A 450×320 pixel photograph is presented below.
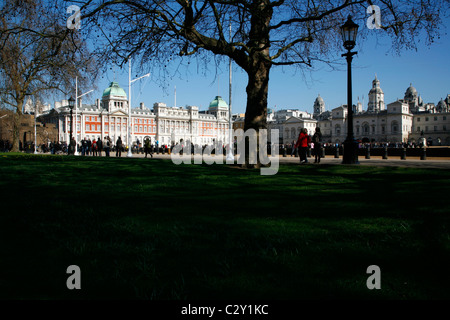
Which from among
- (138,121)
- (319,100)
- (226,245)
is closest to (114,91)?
(138,121)

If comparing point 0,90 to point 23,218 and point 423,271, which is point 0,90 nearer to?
point 23,218

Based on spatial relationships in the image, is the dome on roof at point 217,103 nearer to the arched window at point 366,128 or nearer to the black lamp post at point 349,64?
the arched window at point 366,128

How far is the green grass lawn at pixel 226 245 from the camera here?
93.6 inches

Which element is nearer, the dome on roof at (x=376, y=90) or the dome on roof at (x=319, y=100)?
the dome on roof at (x=376, y=90)

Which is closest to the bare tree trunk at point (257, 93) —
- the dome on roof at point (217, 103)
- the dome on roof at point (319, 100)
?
the dome on roof at point (217, 103)

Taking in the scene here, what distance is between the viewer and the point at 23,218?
422cm

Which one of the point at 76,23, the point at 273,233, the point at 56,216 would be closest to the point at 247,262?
the point at 273,233

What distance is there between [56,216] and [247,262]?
8.87 feet

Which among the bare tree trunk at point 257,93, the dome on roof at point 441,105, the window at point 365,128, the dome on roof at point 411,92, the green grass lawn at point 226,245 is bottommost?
the green grass lawn at point 226,245

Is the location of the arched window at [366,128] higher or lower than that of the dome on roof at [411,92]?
lower

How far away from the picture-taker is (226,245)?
317cm

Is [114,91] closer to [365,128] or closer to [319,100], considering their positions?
[365,128]

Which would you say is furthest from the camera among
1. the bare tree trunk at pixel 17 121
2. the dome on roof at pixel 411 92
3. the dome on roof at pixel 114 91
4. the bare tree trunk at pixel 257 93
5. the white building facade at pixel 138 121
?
the dome on roof at pixel 411 92

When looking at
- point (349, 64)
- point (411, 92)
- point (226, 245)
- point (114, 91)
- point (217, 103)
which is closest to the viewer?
point (226, 245)
